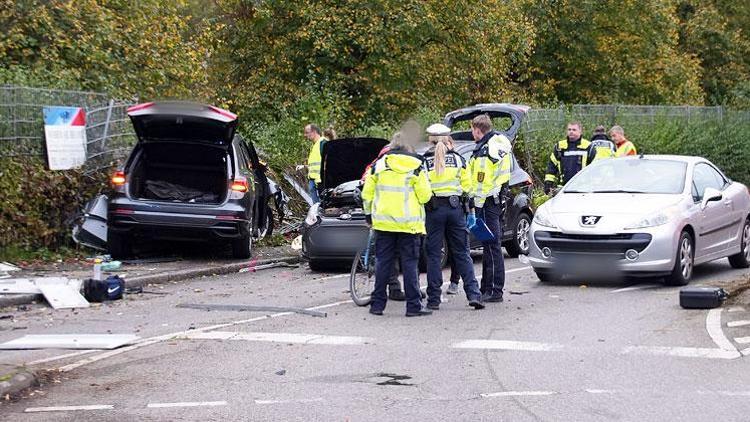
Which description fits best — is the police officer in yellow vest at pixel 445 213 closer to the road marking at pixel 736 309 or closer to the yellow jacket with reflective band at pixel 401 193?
the yellow jacket with reflective band at pixel 401 193

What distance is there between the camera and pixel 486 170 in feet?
40.2

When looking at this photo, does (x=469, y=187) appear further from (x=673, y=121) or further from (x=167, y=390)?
(x=673, y=121)

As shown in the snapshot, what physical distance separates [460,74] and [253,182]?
14.8 meters

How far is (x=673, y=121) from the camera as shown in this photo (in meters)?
34.0

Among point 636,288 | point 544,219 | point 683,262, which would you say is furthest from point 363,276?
point 683,262

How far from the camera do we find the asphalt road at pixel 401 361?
738cm

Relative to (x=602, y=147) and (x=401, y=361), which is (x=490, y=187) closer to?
(x=401, y=361)

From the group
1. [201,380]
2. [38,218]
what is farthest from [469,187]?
[38,218]

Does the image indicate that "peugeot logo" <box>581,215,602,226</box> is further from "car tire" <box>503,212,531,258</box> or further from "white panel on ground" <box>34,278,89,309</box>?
"white panel on ground" <box>34,278,89,309</box>

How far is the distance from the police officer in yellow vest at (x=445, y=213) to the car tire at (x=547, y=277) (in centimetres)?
219

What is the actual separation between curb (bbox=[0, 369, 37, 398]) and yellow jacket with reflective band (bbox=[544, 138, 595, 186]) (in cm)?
1174

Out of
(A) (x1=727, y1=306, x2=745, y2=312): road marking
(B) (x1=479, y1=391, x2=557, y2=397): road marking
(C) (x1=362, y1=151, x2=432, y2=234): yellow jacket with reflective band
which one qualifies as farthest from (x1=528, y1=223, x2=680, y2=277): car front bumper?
(B) (x1=479, y1=391, x2=557, y2=397): road marking

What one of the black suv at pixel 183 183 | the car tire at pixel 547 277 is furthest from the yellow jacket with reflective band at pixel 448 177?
the black suv at pixel 183 183

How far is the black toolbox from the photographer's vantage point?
11.6 m
